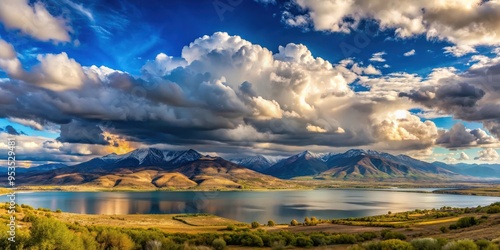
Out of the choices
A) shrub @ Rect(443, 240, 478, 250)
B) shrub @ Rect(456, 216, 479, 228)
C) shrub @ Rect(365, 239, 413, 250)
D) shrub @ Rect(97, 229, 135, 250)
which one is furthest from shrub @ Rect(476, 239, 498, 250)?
shrub @ Rect(97, 229, 135, 250)

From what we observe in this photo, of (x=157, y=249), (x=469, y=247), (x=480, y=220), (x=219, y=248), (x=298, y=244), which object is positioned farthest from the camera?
(x=480, y=220)

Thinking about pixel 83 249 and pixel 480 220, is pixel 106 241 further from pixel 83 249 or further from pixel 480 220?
pixel 480 220

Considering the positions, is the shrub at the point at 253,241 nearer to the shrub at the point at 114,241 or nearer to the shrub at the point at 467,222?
the shrub at the point at 114,241

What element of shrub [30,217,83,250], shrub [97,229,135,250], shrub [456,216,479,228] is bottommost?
shrub [456,216,479,228]

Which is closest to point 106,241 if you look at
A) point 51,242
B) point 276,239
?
point 51,242

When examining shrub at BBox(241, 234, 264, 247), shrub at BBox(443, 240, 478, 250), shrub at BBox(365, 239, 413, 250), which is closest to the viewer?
shrub at BBox(443, 240, 478, 250)

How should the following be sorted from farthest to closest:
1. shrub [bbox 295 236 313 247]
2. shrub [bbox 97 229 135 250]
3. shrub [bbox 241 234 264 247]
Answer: shrub [bbox 241 234 264 247] < shrub [bbox 295 236 313 247] < shrub [bbox 97 229 135 250]

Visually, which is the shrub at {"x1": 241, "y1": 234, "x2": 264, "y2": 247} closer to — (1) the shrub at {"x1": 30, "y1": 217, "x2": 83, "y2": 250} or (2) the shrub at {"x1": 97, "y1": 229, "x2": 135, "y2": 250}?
(2) the shrub at {"x1": 97, "y1": 229, "x2": 135, "y2": 250}

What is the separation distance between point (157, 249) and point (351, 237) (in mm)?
26998

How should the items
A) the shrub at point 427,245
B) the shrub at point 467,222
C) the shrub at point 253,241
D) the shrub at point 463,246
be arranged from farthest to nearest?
the shrub at point 467,222 < the shrub at point 253,241 < the shrub at point 427,245 < the shrub at point 463,246

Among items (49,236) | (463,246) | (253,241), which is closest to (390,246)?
(463,246)

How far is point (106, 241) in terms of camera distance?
33.3 metres

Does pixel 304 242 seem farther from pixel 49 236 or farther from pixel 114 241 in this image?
pixel 49 236

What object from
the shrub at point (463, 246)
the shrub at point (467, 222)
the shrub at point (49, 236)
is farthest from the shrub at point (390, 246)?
the shrub at point (467, 222)
